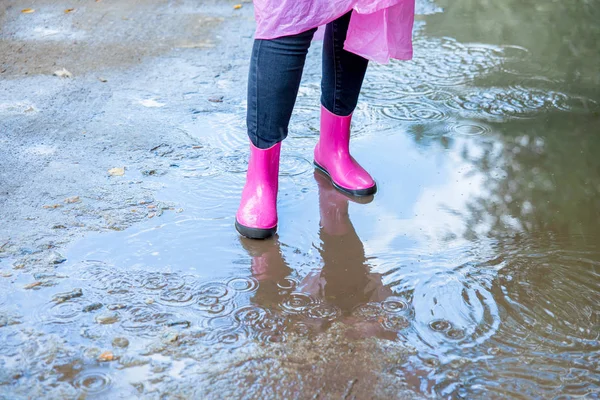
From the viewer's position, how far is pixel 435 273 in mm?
1894

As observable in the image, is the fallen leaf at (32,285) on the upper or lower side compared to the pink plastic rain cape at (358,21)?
lower

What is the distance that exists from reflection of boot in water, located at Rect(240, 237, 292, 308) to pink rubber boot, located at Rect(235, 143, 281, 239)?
0.04 m

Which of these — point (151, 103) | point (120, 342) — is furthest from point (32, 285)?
point (151, 103)

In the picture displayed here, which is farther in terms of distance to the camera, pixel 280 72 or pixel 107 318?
pixel 280 72

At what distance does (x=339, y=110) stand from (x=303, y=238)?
54 cm

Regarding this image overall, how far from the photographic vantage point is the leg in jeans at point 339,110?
2.27m

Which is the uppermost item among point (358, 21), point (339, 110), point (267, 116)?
point (358, 21)

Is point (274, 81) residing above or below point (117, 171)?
above

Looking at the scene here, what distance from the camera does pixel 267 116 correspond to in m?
2.05

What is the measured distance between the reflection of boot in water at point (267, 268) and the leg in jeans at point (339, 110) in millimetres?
438

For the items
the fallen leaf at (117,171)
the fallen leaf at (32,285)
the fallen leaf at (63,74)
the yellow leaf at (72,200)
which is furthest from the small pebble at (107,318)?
the fallen leaf at (63,74)

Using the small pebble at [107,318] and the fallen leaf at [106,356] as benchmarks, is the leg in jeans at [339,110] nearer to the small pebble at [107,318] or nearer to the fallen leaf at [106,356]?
the small pebble at [107,318]

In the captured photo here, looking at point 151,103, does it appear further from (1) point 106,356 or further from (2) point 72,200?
(1) point 106,356

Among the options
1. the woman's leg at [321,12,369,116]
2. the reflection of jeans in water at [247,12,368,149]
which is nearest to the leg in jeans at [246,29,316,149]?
the reflection of jeans in water at [247,12,368,149]
